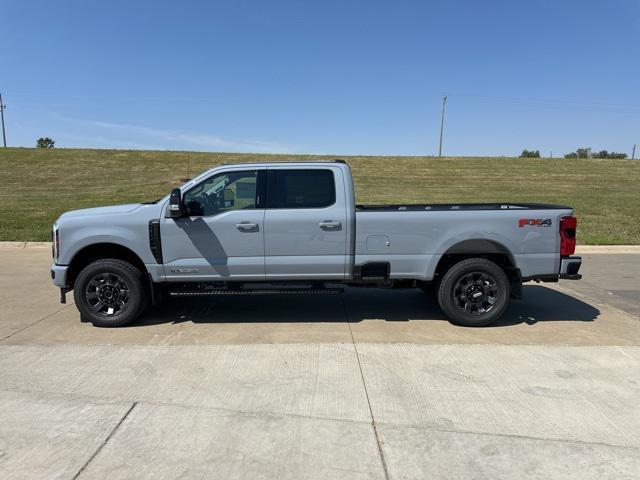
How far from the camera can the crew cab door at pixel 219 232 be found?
564 cm

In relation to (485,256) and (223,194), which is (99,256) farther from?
(485,256)

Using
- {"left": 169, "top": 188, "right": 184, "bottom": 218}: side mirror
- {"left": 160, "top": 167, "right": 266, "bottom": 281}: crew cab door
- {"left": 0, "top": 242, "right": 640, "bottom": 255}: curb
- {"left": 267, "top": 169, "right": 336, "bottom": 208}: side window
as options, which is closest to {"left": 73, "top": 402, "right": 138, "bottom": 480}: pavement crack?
{"left": 160, "top": 167, "right": 266, "bottom": 281}: crew cab door

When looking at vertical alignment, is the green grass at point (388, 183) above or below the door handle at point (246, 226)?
above

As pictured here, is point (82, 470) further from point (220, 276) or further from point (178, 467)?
point (220, 276)

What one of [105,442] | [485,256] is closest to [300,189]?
[485,256]

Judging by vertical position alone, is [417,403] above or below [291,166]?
below

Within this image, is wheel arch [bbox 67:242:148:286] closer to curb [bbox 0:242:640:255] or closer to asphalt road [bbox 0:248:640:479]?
asphalt road [bbox 0:248:640:479]

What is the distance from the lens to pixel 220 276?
5754mm

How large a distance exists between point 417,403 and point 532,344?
6.77ft

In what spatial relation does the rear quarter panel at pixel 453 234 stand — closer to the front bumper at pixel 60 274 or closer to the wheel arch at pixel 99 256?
the wheel arch at pixel 99 256

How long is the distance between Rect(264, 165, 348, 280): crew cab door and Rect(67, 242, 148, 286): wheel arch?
162 centimetres

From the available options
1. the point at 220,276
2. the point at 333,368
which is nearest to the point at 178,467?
the point at 333,368

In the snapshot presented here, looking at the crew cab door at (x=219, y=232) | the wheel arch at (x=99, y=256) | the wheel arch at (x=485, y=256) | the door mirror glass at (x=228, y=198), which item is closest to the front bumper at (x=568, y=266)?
the wheel arch at (x=485, y=256)

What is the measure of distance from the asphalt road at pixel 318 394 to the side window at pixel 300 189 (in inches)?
57.4
